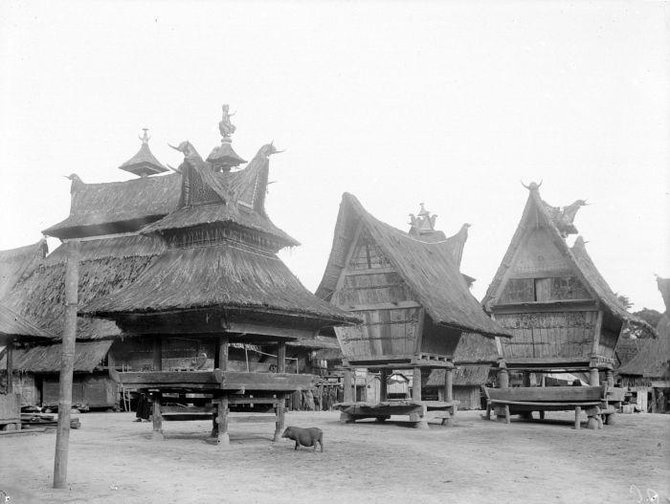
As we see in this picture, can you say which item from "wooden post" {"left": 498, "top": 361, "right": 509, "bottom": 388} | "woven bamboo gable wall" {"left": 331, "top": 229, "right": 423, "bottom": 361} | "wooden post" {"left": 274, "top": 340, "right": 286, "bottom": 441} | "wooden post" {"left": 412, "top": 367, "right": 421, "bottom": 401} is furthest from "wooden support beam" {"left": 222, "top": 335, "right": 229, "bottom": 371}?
"wooden post" {"left": 498, "top": 361, "right": 509, "bottom": 388}

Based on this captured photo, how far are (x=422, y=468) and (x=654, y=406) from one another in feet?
137

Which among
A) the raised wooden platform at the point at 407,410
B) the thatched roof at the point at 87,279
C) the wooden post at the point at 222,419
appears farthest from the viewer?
the thatched roof at the point at 87,279

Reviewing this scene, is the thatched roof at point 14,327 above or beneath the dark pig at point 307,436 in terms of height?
above

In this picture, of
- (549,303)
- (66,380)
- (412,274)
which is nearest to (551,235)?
(549,303)

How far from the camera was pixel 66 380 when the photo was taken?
10.8m

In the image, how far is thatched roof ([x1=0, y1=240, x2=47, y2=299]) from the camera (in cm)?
4494

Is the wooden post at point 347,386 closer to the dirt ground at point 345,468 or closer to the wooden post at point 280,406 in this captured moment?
the dirt ground at point 345,468

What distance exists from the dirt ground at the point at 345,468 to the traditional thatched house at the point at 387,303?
387 centimetres

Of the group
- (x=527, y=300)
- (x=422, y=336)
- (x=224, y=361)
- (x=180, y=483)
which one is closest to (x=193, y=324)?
(x=224, y=361)

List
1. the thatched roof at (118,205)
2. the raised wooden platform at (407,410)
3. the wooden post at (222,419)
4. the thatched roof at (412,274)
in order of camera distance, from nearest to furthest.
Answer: the wooden post at (222,419)
the raised wooden platform at (407,410)
the thatched roof at (412,274)
the thatched roof at (118,205)

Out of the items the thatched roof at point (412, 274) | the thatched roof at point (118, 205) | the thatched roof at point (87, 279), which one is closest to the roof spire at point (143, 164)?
the thatched roof at point (118, 205)

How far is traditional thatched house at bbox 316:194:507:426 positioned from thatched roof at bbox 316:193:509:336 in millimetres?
32

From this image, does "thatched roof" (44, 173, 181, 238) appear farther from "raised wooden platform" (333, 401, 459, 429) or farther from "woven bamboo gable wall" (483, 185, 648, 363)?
"woven bamboo gable wall" (483, 185, 648, 363)

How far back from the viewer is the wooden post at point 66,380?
10688 mm
